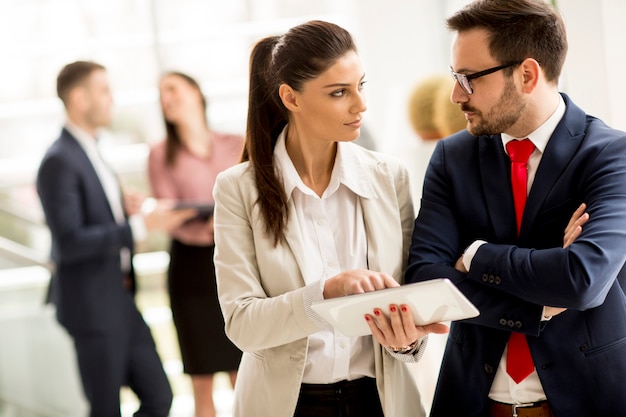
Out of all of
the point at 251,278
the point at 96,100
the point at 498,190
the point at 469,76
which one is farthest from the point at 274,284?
the point at 96,100

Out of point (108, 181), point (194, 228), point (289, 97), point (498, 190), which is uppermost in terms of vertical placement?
point (289, 97)

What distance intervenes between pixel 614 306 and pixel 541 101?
478mm

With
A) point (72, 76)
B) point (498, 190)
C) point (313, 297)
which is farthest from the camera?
point (72, 76)

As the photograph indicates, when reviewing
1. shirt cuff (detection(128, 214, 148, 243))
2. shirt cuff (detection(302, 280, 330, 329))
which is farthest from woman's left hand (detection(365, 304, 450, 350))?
shirt cuff (detection(128, 214, 148, 243))

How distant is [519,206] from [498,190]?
6cm

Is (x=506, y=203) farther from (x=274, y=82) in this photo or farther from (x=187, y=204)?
(x=187, y=204)

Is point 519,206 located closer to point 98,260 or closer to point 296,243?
point 296,243

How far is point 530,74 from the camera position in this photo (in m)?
1.91

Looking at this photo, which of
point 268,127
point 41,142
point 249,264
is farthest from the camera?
point 41,142

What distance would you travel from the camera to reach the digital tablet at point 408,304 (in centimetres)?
157

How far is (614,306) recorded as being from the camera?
1.81 meters

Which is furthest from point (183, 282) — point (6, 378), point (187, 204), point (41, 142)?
point (41, 142)

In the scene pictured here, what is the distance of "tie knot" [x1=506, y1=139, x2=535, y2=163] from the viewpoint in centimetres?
191

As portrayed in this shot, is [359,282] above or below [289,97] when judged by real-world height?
below
